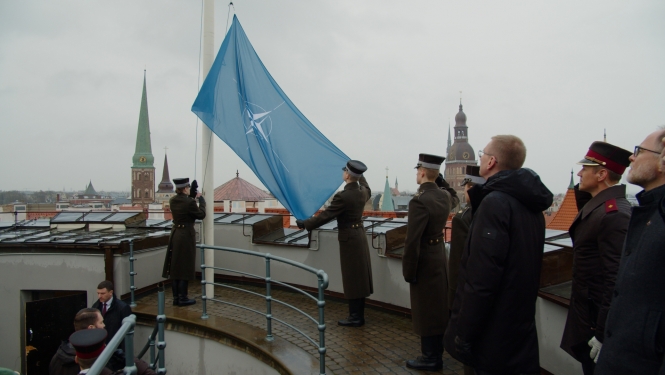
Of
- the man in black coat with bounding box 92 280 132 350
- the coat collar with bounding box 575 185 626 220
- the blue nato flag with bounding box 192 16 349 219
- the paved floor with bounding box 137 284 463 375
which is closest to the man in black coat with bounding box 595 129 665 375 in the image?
the coat collar with bounding box 575 185 626 220

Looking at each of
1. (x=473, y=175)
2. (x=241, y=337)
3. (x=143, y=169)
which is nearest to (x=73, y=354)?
(x=241, y=337)

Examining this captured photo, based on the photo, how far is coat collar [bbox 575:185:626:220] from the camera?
3.16 meters

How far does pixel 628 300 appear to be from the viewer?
6.84ft

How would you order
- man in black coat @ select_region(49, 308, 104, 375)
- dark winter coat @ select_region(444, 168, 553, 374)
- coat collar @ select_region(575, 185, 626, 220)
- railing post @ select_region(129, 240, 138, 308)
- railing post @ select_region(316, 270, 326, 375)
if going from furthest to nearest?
railing post @ select_region(129, 240, 138, 308)
man in black coat @ select_region(49, 308, 104, 375)
railing post @ select_region(316, 270, 326, 375)
coat collar @ select_region(575, 185, 626, 220)
dark winter coat @ select_region(444, 168, 553, 374)

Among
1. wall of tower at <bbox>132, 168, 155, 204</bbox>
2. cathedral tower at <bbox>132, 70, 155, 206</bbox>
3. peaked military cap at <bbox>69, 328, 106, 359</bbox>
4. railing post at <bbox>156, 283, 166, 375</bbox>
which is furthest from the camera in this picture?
wall of tower at <bbox>132, 168, 155, 204</bbox>

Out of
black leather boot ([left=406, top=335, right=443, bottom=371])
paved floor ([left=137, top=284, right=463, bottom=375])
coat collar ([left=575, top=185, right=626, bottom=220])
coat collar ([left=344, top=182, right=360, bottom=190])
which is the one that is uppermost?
coat collar ([left=344, top=182, right=360, bottom=190])

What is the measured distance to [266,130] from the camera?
6590mm

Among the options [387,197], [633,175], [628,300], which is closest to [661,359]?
[628,300]

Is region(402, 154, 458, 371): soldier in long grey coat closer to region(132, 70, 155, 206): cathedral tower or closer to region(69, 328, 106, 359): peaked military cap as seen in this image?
region(69, 328, 106, 359): peaked military cap

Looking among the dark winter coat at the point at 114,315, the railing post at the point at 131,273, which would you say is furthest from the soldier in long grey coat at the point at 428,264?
the railing post at the point at 131,273

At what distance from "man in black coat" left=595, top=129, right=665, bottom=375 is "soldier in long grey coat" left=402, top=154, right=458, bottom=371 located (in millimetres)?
2482

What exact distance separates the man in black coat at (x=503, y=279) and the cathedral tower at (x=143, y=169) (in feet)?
413

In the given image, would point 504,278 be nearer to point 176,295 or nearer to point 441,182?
point 441,182

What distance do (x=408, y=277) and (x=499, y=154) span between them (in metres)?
1.89
